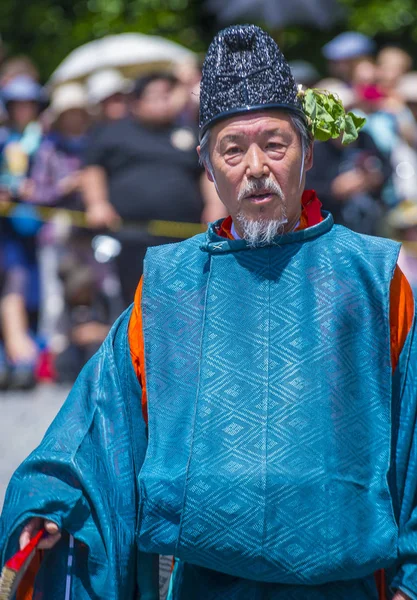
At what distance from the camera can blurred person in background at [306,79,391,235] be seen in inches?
306

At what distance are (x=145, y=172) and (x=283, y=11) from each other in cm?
318

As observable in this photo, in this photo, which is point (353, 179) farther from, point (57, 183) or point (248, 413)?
point (248, 413)

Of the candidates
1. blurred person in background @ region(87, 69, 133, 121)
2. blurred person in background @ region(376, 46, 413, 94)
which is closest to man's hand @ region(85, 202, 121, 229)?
blurred person in background @ region(87, 69, 133, 121)

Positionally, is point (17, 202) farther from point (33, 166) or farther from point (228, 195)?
point (228, 195)

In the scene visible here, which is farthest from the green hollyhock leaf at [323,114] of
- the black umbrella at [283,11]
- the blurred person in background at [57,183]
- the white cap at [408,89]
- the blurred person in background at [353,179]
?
the black umbrella at [283,11]

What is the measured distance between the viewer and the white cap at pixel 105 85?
8.76 metres

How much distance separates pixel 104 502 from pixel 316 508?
0.54 metres

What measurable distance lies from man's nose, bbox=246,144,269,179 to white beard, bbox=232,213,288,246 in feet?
0.37

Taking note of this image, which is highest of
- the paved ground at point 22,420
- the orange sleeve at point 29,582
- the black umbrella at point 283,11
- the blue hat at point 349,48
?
the black umbrella at point 283,11

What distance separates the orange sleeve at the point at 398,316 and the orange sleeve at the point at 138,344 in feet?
2.04

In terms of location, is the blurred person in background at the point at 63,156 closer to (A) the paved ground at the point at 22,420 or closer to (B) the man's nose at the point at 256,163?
(A) the paved ground at the point at 22,420

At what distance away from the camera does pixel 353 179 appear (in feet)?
26.2

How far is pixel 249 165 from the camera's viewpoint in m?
2.73

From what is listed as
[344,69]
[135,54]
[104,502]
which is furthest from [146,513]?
[135,54]
